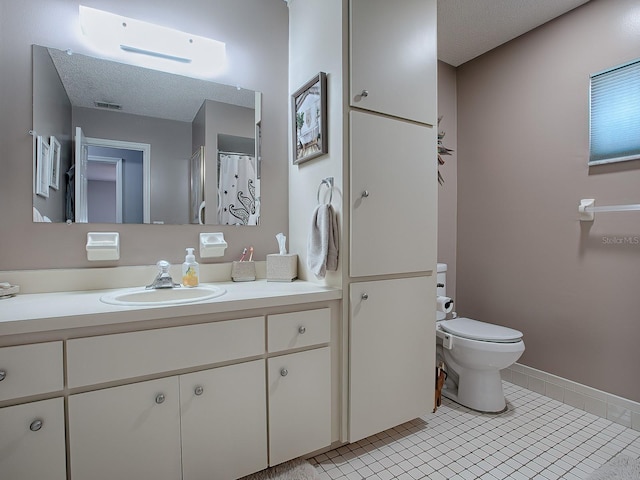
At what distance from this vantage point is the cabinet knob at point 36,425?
953 mm

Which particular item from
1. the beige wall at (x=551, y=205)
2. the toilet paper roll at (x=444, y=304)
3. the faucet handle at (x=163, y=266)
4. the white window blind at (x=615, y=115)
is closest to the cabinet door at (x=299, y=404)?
the faucet handle at (x=163, y=266)

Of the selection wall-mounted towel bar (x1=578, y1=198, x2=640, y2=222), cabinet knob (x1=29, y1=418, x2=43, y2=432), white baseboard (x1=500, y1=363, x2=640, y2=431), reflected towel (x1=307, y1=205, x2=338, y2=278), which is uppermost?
wall-mounted towel bar (x1=578, y1=198, x2=640, y2=222)

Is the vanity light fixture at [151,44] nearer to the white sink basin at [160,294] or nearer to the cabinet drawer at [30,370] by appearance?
the white sink basin at [160,294]

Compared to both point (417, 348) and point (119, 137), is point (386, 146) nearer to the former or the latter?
point (417, 348)

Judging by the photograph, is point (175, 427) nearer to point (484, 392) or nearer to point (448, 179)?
point (484, 392)

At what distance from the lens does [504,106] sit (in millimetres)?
2361

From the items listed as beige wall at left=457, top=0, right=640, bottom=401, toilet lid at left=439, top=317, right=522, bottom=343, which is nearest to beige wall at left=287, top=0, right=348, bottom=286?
toilet lid at left=439, top=317, right=522, bottom=343

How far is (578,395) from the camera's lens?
78.0 inches

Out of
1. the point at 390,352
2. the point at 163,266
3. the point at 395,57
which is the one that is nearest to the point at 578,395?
the point at 390,352

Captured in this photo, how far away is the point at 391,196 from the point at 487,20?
1.52 m

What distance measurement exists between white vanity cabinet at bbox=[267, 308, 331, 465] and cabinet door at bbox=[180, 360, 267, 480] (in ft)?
0.18

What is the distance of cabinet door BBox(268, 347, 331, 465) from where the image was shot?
1335 mm

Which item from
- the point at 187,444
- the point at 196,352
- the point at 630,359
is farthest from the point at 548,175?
the point at 187,444

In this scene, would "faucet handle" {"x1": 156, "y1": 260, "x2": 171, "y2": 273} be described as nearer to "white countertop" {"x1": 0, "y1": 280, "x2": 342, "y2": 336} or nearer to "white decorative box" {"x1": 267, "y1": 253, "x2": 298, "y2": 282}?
"white countertop" {"x1": 0, "y1": 280, "x2": 342, "y2": 336}
